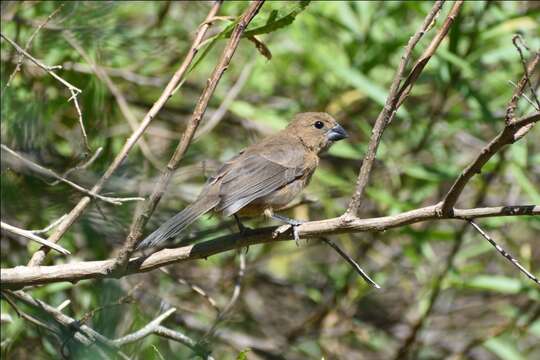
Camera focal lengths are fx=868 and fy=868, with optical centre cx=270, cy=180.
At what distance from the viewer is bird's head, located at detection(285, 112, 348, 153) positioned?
17.9 feet

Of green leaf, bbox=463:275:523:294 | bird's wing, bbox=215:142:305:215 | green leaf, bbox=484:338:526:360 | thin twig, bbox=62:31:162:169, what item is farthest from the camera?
green leaf, bbox=484:338:526:360

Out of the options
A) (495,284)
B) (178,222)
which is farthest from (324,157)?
(178,222)

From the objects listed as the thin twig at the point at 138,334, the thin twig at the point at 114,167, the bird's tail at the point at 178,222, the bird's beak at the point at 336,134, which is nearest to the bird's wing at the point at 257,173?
the bird's tail at the point at 178,222

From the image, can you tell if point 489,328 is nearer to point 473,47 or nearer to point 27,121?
point 473,47

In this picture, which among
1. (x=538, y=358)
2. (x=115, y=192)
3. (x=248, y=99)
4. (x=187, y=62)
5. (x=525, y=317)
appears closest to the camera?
(x=187, y=62)

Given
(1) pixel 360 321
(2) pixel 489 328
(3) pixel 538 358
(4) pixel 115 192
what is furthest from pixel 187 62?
(3) pixel 538 358

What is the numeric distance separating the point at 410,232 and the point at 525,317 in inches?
50.0

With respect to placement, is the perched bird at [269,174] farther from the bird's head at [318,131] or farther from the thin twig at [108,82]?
the thin twig at [108,82]

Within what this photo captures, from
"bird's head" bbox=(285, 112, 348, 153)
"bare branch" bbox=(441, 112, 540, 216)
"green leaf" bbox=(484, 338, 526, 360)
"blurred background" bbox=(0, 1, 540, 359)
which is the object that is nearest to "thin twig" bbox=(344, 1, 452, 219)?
"bare branch" bbox=(441, 112, 540, 216)

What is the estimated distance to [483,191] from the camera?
560 centimetres

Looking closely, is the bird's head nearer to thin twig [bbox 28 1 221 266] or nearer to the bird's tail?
the bird's tail

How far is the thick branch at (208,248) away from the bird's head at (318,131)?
2194 mm

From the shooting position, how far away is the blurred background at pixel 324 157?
487 cm

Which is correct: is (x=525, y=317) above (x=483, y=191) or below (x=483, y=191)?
below
